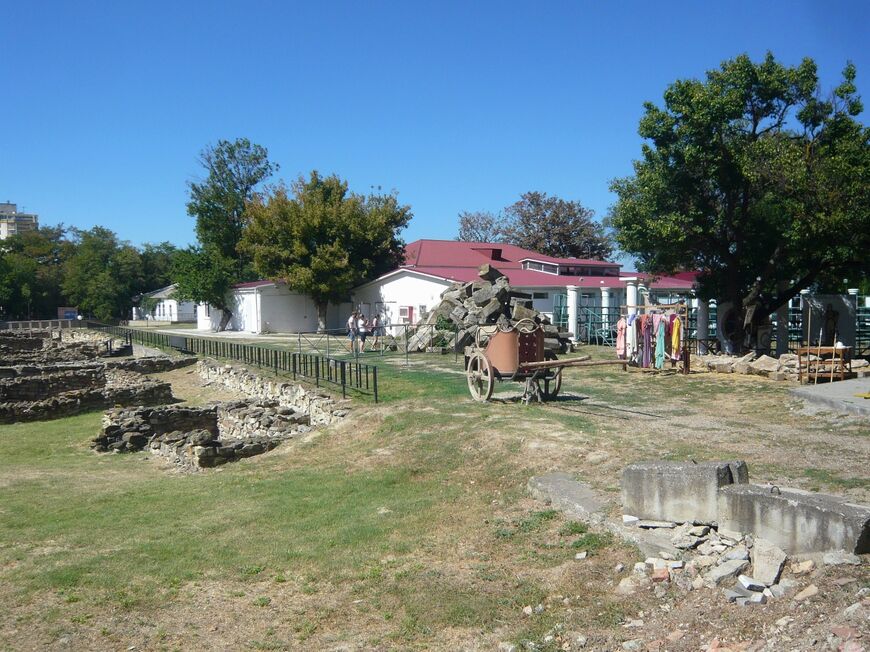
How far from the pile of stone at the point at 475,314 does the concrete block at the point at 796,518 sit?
55.8 ft

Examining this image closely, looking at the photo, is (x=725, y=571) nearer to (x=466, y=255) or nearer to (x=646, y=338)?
(x=646, y=338)

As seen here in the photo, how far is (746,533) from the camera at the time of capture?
5641 mm

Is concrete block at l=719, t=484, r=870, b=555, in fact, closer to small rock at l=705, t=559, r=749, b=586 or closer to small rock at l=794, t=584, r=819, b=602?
small rock at l=705, t=559, r=749, b=586

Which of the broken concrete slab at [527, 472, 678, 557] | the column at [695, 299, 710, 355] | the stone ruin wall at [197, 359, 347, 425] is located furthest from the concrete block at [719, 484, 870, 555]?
the column at [695, 299, 710, 355]

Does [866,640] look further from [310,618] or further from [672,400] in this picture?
[672,400]

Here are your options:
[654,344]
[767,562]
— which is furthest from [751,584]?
[654,344]

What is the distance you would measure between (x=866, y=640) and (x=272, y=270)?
128ft

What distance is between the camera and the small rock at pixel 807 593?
4672 millimetres

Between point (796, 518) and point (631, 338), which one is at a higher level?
point (631, 338)

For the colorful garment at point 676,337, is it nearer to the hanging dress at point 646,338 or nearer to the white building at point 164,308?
the hanging dress at point 646,338

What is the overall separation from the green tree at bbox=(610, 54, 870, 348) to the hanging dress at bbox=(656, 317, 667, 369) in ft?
14.9

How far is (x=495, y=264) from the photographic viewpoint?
41.0 meters

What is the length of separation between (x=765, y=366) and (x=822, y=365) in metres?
1.49

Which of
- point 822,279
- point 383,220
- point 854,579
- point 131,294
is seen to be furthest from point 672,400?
point 131,294
